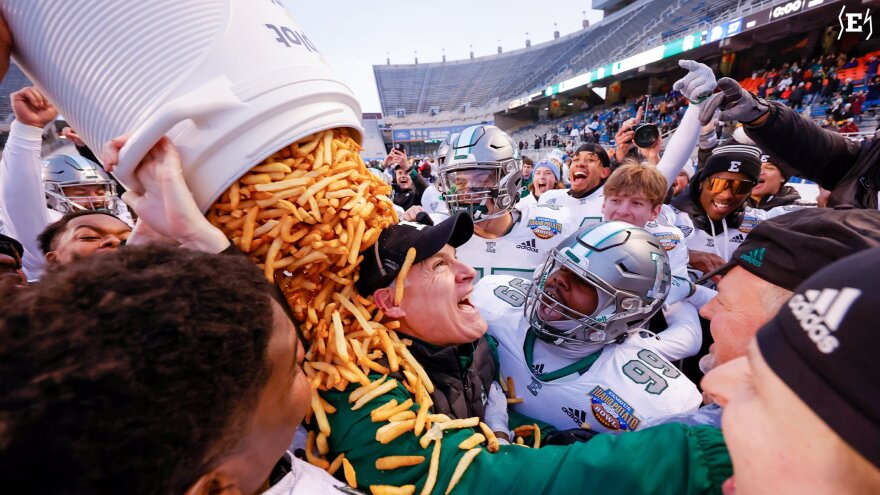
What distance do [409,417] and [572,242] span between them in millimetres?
1434

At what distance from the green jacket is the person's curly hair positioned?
19.2 inches

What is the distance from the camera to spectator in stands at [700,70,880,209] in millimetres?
2367

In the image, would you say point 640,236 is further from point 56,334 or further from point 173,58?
point 56,334

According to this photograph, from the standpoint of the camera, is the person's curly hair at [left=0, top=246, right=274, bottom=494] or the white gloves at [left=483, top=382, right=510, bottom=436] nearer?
the person's curly hair at [left=0, top=246, right=274, bottom=494]

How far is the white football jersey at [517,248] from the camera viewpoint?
3357 millimetres

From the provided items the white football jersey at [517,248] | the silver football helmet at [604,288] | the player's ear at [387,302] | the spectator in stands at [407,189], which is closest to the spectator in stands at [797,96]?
the spectator in stands at [407,189]

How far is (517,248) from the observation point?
3.40 metres

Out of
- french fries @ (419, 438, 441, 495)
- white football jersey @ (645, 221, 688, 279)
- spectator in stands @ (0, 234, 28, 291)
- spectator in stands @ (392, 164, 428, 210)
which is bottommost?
spectator in stands @ (392, 164, 428, 210)

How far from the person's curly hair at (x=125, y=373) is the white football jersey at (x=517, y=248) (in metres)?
2.72

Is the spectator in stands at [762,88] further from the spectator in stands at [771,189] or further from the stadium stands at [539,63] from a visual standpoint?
Answer: the spectator in stands at [771,189]

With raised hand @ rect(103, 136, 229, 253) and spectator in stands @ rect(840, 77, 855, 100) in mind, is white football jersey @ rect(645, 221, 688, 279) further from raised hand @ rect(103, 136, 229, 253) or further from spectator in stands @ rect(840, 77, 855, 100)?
spectator in stands @ rect(840, 77, 855, 100)

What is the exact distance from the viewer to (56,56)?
35.5 inches

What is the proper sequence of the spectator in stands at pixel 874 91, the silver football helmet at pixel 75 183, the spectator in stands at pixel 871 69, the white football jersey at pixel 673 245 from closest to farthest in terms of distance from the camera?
the white football jersey at pixel 673 245 → the silver football helmet at pixel 75 183 → the spectator in stands at pixel 874 91 → the spectator in stands at pixel 871 69

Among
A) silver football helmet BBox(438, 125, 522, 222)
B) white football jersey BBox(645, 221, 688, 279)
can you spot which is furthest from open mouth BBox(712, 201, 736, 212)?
silver football helmet BBox(438, 125, 522, 222)
